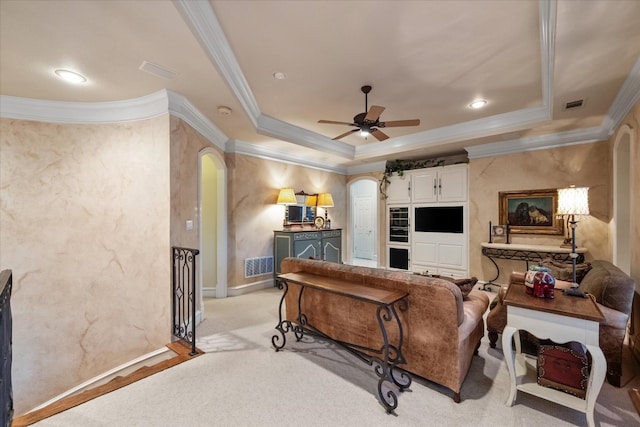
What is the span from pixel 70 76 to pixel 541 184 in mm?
6510

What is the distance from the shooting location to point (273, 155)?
17.4 ft

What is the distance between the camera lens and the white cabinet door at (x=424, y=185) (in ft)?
18.8

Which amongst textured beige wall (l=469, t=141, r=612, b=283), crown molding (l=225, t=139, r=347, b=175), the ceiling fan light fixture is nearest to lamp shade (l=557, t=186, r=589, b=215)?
textured beige wall (l=469, t=141, r=612, b=283)

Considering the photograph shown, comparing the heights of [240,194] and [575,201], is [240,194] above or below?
Result: above

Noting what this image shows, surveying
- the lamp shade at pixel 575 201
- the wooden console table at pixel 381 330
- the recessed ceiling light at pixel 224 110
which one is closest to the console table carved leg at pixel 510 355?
the wooden console table at pixel 381 330

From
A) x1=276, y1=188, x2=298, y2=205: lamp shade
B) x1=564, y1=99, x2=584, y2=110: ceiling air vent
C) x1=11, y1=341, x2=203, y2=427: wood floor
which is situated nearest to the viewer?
x1=11, y1=341, x2=203, y2=427: wood floor

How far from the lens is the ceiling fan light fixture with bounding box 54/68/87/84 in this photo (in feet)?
8.22

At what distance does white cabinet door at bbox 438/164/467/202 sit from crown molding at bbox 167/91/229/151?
4265 millimetres

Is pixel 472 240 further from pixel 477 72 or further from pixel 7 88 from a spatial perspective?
pixel 7 88

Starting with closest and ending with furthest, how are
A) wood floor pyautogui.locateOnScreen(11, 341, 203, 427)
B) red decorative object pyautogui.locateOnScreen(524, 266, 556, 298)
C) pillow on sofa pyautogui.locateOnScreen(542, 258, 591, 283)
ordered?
1. wood floor pyautogui.locateOnScreen(11, 341, 203, 427)
2. red decorative object pyautogui.locateOnScreen(524, 266, 556, 298)
3. pillow on sofa pyautogui.locateOnScreen(542, 258, 591, 283)

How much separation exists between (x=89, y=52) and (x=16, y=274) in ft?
8.50

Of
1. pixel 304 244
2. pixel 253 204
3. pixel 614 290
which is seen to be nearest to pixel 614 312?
pixel 614 290

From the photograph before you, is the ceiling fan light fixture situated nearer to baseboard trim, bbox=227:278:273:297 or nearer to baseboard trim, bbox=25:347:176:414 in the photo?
baseboard trim, bbox=25:347:176:414

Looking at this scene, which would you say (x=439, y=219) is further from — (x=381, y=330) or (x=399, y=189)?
(x=381, y=330)
